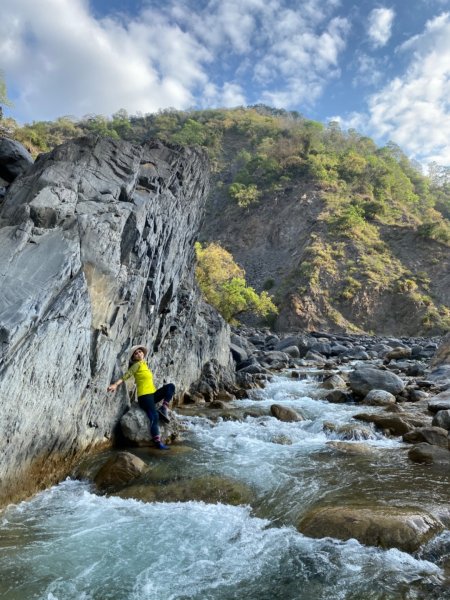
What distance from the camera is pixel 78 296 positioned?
8.63 meters

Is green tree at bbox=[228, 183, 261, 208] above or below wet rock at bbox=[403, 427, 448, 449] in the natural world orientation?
above

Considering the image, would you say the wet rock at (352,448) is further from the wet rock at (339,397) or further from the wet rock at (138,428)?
the wet rock at (339,397)

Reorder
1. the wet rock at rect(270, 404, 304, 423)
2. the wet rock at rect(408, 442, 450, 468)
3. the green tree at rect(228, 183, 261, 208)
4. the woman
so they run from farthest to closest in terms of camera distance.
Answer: the green tree at rect(228, 183, 261, 208)
the wet rock at rect(270, 404, 304, 423)
the woman
the wet rock at rect(408, 442, 450, 468)

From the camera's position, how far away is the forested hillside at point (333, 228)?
50.5 metres

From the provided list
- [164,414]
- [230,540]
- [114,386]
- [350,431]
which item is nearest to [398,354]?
[350,431]

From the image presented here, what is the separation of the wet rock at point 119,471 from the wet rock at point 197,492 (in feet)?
1.04

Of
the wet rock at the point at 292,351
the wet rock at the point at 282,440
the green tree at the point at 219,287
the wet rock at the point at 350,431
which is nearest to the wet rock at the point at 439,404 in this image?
the wet rock at the point at 350,431

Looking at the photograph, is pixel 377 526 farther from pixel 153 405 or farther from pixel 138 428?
pixel 138 428

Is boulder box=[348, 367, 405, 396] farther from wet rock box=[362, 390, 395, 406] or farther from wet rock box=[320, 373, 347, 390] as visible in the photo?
wet rock box=[320, 373, 347, 390]

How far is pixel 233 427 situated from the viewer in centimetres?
1229

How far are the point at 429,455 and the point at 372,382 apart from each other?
749cm

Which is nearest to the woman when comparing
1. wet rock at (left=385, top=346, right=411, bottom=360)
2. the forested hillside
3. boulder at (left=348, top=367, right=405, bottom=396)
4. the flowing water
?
the flowing water

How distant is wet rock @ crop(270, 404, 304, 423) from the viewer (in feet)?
43.0

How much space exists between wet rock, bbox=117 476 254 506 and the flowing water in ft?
0.61
